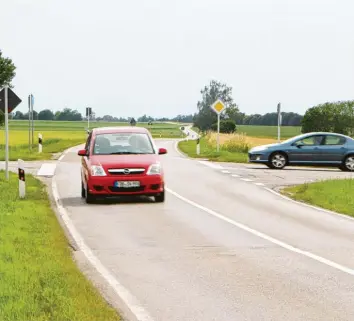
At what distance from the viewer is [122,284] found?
775 cm

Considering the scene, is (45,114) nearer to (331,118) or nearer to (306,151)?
(331,118)

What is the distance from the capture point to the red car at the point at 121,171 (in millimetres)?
15555

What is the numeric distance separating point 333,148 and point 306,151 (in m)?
1.07

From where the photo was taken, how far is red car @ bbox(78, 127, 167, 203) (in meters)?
15.6

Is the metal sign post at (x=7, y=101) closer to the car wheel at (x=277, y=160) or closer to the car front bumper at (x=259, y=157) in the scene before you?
the car front bumper at (x=259, y=157)

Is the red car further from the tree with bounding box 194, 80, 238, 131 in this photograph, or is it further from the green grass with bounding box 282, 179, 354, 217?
the tree with bounding box 194, 80, 238, 131

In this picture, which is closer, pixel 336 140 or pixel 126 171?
pixel 126 171

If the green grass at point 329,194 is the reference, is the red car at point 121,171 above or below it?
above

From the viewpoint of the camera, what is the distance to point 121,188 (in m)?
15.6

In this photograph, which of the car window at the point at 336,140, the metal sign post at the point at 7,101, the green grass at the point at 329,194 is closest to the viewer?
the green grass at the point at 329,194

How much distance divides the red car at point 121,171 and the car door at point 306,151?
39.5ft

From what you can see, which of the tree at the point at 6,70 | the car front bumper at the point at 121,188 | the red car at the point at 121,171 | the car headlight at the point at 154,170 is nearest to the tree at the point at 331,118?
the tree at the point at 6,70

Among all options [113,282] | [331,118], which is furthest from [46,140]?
[331,118]

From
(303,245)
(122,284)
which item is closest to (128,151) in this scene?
(303,245)
